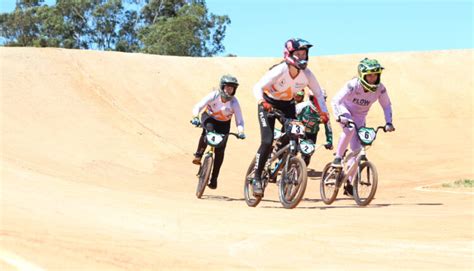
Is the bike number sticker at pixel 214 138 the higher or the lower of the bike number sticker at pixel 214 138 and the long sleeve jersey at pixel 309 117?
the lower

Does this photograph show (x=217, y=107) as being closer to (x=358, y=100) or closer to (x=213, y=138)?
(x=213, y=138)

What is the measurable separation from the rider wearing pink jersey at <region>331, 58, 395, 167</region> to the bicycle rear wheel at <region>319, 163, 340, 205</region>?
162 millimetres

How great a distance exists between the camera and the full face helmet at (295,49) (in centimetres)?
952

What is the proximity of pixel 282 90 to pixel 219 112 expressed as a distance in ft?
8.74

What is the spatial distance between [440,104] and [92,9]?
38841 millimetres

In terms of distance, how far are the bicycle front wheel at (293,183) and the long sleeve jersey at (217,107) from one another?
2.65 m

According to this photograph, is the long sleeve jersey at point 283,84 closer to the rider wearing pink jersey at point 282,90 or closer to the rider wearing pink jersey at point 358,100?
the rider wearing pink jersey at point 282,90

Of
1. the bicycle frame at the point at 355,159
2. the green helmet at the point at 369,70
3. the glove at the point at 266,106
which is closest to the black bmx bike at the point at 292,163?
the glove at the point at 266,106

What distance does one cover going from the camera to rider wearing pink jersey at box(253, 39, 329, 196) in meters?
9.62

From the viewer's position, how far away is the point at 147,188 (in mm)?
13836

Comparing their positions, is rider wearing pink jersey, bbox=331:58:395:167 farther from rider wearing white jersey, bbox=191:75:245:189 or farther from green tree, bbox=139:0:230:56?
green tree, bbox=139:0:230:56

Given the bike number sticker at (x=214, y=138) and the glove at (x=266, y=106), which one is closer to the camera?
the glove at (x=266, y=106)

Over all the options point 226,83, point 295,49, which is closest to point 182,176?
point 226,83

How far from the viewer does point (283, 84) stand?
32.3ft
